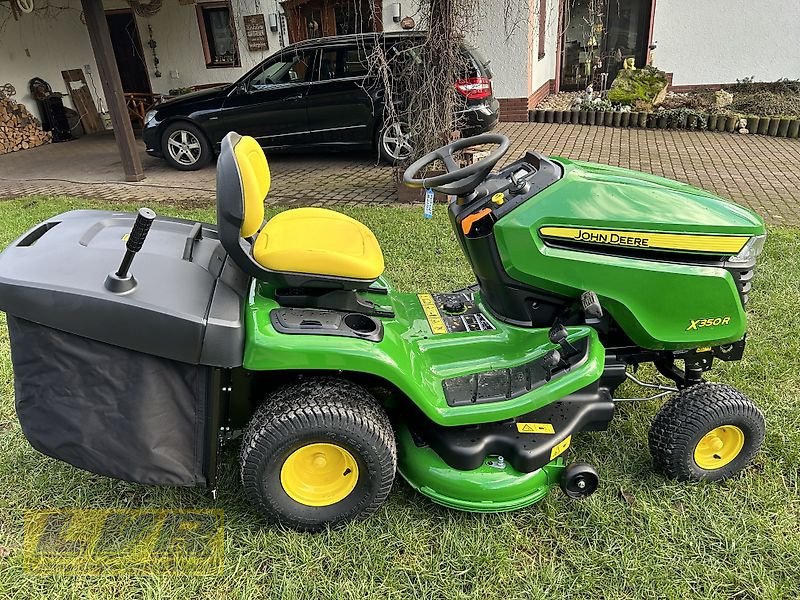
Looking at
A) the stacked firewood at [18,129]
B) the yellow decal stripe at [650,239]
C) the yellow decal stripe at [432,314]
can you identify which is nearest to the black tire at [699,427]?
the yellow decal stripe at [650,239]

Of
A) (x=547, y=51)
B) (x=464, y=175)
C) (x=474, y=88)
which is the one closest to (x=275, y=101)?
(x=474, y=88)

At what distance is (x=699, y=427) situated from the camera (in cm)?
224

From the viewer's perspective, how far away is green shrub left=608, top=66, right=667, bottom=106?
33.5ft

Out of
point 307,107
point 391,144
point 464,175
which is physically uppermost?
point 464,175

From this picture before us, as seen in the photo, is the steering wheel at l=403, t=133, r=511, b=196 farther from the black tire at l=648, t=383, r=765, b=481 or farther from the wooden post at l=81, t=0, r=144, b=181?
the wooden post at l=81, t=0, r=144, b=181

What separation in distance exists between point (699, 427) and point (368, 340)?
1.27 m

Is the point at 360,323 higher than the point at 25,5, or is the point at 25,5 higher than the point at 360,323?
the point at 25,5

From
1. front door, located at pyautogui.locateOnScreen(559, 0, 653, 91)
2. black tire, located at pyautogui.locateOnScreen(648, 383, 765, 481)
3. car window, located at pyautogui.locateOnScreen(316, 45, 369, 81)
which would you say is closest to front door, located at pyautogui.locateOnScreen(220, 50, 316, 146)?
car window, located at pyautogui.locateOnScreen(316, 45, 369, 81)

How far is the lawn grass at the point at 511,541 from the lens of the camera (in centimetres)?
198

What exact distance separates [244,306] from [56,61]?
12518 millimetres

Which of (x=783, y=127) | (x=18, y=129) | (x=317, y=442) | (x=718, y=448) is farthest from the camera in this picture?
(x=18, y=129)

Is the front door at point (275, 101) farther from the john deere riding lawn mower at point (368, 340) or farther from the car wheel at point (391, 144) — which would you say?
the john deere riding lawn mower at point (368, 340)

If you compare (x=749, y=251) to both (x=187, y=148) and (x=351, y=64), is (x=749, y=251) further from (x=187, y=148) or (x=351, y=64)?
(x=187, y=148)

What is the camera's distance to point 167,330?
5.96ft
